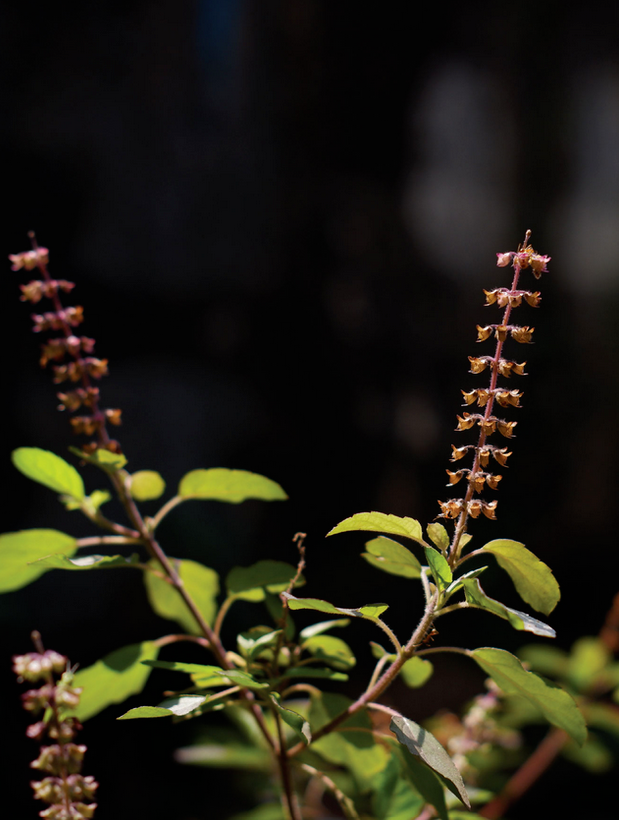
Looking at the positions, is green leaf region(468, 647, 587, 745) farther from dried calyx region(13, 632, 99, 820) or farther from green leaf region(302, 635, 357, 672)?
dried calyx region(13, 632, 99, 820)

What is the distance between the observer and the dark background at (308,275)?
145 cm

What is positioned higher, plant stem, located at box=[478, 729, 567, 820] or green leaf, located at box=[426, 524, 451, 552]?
green leaf, located at box=[426, 524, 451, 552]

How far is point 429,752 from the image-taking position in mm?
309

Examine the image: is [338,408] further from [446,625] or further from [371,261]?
[446,625]

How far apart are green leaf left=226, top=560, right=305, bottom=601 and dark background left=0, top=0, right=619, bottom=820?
1.11m

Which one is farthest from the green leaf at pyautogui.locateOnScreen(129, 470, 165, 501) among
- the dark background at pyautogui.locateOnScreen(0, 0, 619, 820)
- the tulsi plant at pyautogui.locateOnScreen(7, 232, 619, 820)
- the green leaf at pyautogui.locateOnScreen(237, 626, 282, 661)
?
the dark background at pyautogui.locateOnScreen(0, 0, 619, 820)

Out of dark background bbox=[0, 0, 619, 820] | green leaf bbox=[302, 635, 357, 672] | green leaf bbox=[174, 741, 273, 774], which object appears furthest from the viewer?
dark background bbox=[0, 0, 619, 820]

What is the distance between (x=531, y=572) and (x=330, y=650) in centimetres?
16

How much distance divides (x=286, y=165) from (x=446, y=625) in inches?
50.5

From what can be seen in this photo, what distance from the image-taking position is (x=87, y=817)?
0.33 m

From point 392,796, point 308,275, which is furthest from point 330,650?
point 308,275

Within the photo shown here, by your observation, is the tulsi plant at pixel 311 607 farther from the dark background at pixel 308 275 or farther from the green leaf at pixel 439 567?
the dark background at pixel 308 275

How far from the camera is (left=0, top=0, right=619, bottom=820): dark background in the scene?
1449 mm

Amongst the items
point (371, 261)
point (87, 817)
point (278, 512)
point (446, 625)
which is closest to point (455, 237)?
point (371, 261)
